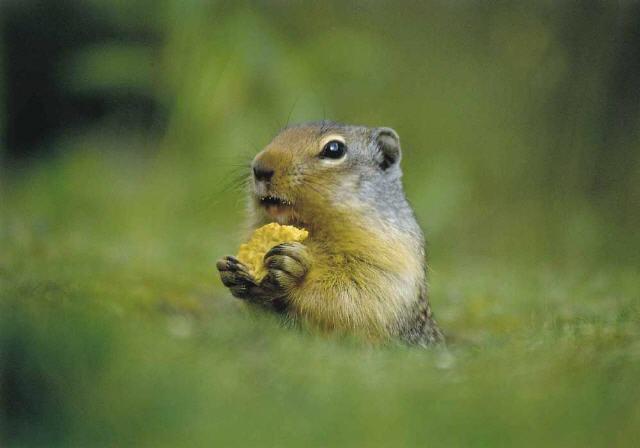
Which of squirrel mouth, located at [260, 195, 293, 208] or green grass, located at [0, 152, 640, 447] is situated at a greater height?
squirrel mouth, located at [260, 195, 293, 208]

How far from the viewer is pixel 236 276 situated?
220cm

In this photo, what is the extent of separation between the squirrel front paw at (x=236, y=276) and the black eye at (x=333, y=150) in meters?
0.40

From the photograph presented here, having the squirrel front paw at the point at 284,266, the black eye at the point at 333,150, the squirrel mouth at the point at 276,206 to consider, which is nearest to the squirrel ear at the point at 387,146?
the black eye at the point at 333,150

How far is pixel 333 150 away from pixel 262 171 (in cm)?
24

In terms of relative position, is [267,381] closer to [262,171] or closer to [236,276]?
[236,276]

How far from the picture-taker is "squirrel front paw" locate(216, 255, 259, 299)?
86.7 inches

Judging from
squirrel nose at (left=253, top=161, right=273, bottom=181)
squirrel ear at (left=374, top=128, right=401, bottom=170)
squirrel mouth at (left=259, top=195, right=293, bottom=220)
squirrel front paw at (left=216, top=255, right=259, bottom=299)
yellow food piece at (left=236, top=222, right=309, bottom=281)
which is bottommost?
squirrel front paw at (left=216, top=255, right=259, bottom=299)

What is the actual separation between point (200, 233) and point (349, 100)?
1.00m

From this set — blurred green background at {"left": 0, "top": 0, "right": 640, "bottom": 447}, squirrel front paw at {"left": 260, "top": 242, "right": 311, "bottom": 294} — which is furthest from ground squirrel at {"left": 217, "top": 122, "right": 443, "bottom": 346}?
blurred green background at {"left": 0, "top": 0, "right": 640, "bottom": 447}

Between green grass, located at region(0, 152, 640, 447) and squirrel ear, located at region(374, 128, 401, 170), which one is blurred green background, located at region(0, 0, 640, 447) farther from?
squirrel ear, located at region(374, 128, 401, 170)

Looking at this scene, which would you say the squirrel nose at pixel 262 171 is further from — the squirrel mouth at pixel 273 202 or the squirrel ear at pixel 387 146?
the squirrel ear at pixel 387 146

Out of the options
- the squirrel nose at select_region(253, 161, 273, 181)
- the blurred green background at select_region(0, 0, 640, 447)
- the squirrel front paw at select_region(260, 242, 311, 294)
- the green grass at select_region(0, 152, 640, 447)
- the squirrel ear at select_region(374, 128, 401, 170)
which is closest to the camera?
the green grass at select_region(0, 152, 640, 447)

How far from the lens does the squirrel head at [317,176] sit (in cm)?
233

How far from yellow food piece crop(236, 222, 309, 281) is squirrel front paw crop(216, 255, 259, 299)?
2 cm
